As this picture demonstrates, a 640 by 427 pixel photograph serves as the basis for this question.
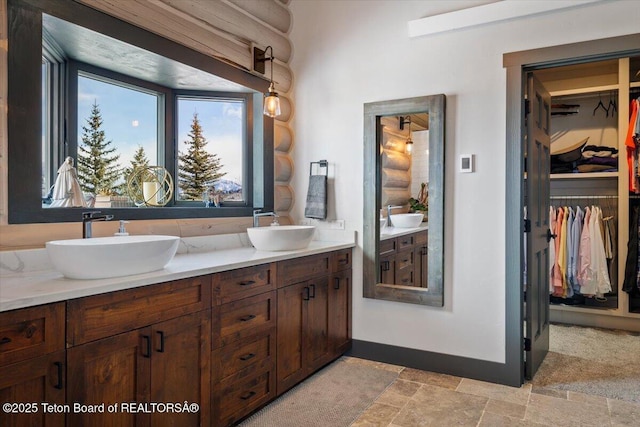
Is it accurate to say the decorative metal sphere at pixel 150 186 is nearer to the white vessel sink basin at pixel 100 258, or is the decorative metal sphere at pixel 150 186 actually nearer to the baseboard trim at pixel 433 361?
the white vessel sink basin at pixel 100 258

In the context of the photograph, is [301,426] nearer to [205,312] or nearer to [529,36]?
→ [205,312]

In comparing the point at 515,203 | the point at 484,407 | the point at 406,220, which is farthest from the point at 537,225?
the point at 484,407

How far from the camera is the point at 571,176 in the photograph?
14.1 feet

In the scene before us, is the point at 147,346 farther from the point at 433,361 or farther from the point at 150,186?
the point at 433,361

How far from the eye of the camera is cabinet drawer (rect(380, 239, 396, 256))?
3355mm

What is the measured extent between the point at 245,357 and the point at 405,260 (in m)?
1.49

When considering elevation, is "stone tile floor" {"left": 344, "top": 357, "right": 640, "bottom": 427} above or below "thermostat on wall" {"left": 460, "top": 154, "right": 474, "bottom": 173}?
below

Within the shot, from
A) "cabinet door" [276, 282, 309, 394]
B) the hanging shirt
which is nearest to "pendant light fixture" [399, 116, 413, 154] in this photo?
"cabinet door" [276, 282, 309, 394]

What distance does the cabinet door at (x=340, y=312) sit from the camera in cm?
318

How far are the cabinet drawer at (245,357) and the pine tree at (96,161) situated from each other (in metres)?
1.38

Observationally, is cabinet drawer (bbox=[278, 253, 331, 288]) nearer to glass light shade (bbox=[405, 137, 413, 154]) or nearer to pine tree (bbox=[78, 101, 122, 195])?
glass light shade (bbox=[405, 137, 413, 154])

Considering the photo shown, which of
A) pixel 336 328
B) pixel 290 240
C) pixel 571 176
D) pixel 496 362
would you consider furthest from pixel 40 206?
pixel 571 176

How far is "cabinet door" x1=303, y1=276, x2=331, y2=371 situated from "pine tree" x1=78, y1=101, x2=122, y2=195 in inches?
58.5

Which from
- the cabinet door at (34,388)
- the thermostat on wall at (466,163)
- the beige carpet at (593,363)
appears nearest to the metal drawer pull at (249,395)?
the cabinet door at (34,388)
